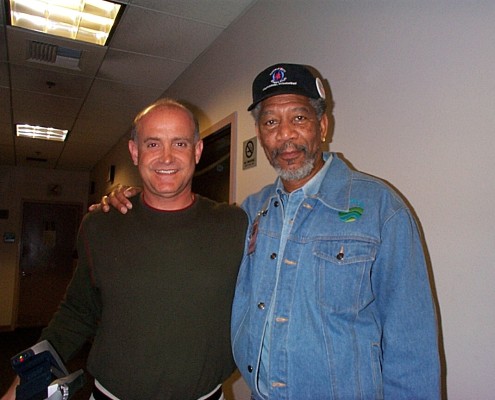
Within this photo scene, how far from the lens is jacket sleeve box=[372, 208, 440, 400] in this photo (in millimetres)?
991

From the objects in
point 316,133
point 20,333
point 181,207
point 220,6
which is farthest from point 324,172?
point 20,333

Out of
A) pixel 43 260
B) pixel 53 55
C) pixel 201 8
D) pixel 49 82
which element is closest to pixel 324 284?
pixel 201 8

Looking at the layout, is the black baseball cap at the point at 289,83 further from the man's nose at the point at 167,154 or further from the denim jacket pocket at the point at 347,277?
the denim jacket pocket at the point at 347,277

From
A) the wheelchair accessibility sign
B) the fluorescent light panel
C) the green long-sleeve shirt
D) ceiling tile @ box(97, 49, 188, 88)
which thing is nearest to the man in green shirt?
the green long-sleeve shirt

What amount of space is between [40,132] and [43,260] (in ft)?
10.2

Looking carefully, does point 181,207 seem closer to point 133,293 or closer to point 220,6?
point 133,293

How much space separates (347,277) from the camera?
42.9 inches

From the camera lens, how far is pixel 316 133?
4.36 ft

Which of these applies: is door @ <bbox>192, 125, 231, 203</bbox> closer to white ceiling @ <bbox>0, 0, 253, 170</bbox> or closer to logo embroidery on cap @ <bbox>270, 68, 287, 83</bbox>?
white ceiling @ <bbox>0, 0, 253, 170</bbox>

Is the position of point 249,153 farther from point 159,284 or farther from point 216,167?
point 159,284

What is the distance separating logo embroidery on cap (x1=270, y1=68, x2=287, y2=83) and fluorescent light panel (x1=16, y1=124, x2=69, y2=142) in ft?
15.3

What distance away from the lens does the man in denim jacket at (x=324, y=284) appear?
101cm

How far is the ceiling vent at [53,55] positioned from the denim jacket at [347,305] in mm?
2751

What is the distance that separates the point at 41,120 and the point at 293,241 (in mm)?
4596
